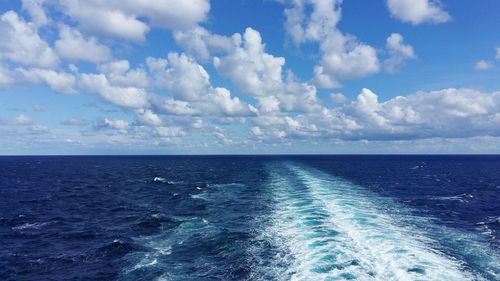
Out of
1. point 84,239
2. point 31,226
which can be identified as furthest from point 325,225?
point 31,226

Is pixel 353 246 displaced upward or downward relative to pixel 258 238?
upward

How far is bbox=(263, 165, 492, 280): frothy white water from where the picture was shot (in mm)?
28219

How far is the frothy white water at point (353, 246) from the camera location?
28219 mm

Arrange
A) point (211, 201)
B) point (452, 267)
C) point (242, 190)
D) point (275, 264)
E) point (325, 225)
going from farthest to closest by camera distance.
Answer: point (242, 190) < point (211, 201) < point (325, 225) < point (275, 264) < point (452, 267)

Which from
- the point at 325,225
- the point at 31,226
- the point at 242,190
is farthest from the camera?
the point at 242,190

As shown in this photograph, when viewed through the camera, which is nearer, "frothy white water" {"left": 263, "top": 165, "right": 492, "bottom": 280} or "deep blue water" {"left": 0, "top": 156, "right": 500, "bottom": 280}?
"frothy white water" {"left": 263, "top": 165, "right": 492, "bottom": 280}

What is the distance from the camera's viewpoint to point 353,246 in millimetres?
34281

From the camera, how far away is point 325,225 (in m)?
42.7

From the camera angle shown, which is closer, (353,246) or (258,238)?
(353,246)

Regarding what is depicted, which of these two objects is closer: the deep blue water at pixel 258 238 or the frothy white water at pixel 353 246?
the frothy white water at pixel 353 246

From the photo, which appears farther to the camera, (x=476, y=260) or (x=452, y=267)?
(x=476, y=260)

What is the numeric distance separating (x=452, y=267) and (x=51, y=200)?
71.4 m

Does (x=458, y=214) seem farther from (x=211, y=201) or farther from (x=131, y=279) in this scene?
(x=131, y=279)

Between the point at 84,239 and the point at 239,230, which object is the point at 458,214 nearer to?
the point at 239,230
